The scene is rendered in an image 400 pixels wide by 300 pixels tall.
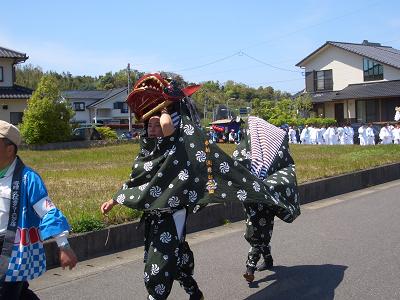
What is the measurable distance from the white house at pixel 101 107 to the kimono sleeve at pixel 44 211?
62.8m

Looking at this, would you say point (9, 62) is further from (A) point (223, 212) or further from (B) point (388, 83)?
(A) point (223, 212)

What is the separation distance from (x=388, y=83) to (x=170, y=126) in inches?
1466

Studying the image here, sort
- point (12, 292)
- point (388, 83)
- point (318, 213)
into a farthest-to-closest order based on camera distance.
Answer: point (388, 83), point (318, 213), point (12, 292)

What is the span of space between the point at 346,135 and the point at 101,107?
131 feet

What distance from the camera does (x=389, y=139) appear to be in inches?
1198

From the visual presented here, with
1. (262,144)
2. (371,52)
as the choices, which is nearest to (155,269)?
(262,144)

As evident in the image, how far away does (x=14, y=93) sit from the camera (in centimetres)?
3453

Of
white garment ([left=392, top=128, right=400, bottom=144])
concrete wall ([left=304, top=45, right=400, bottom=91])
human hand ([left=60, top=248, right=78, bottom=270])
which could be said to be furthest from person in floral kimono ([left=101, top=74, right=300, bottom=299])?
concrete wall ([left=304, top=45, right=400, bottom=91])

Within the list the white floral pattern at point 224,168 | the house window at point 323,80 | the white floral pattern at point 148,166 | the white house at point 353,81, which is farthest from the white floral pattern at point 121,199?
the house window at point 323,80

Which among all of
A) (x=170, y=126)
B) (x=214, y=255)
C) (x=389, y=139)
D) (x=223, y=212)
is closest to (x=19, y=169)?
(x=170, y=126)

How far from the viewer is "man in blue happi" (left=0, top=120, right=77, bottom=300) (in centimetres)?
327

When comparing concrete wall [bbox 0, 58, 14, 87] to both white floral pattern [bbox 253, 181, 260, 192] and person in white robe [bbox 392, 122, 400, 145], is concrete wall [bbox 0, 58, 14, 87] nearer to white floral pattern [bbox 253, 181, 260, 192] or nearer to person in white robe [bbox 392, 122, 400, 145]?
person in white robe [bbox 392, 122, 400, 145]

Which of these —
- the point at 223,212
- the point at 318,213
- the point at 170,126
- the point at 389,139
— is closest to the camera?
the point at 170,126

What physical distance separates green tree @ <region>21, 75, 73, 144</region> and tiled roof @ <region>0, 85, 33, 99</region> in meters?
4.93
